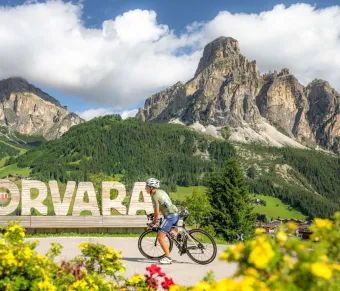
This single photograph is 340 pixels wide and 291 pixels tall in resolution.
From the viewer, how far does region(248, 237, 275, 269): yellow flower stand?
2.87 metres

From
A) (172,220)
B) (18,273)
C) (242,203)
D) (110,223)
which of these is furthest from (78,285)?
(242,203)

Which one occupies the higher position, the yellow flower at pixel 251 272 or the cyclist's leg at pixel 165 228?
the yellow flower at pixel 251 272

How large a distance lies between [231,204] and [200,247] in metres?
38.0

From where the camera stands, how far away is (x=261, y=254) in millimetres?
2916

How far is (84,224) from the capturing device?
21.3 meters

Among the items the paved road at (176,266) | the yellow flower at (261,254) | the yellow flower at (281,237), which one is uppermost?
the yellow flower at (281,237)

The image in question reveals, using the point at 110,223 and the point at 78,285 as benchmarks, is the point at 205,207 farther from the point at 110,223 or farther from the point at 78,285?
the point at 78,285

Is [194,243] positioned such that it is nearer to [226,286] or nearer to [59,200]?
[226,286]

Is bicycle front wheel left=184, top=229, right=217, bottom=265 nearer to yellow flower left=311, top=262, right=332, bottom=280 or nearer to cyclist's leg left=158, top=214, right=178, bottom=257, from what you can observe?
cyclist's leg left=158, top=214, right=178, bottom=257

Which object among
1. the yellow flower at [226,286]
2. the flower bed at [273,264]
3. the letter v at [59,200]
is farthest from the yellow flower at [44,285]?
the letter v at [59,200]

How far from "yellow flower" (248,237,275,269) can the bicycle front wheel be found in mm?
9363

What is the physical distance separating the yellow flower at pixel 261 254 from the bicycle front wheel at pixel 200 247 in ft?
30.7

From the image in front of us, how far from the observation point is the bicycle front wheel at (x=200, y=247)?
12195 mm

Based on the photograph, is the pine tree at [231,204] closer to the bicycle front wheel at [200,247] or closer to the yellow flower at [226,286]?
the bicycle front wheel at [200,247]
